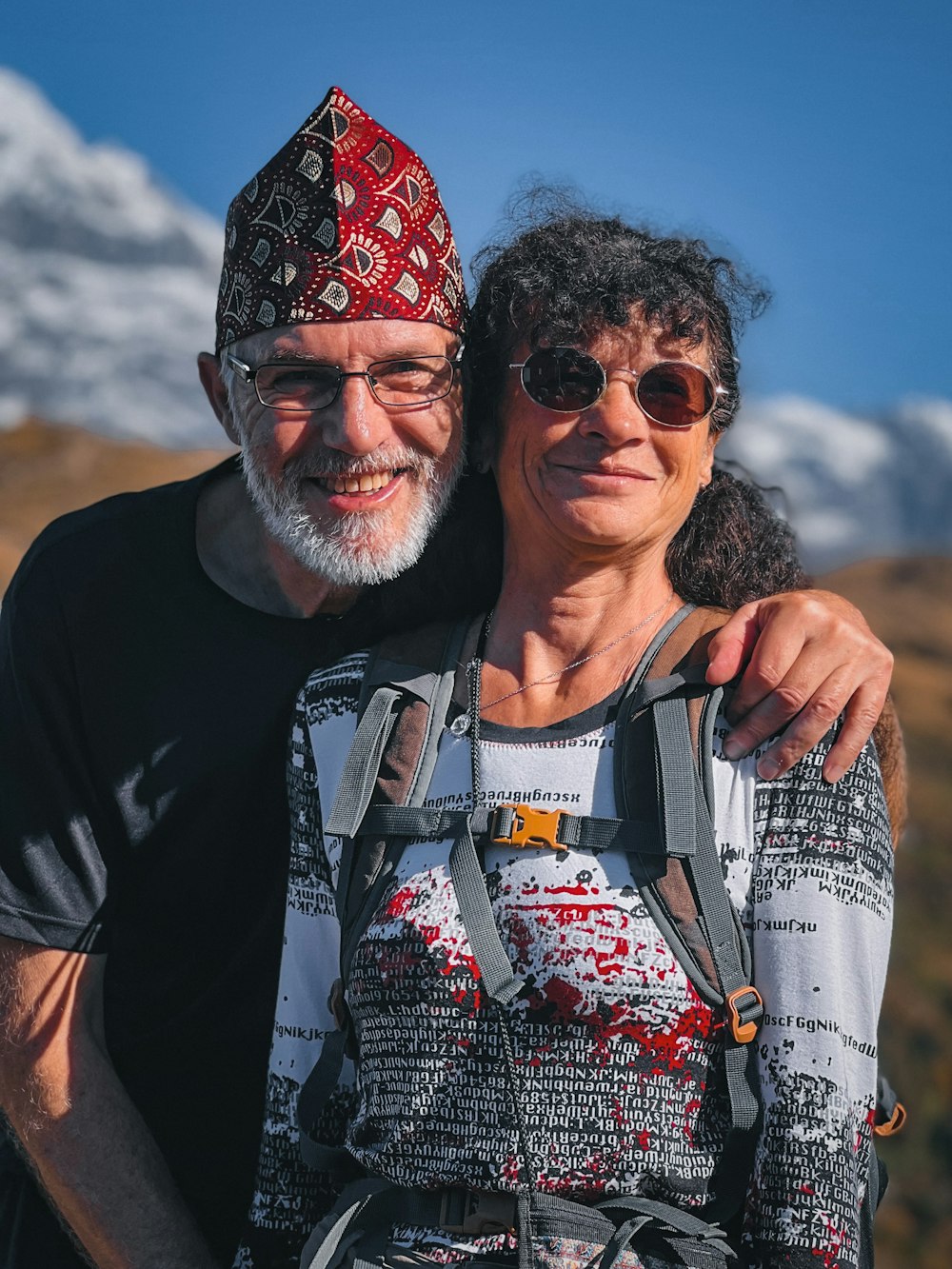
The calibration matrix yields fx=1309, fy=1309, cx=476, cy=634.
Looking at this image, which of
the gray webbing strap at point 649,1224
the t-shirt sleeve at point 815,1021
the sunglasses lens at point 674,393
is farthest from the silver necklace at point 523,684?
the gray webbing strap at point 649,1224

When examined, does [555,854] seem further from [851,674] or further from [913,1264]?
[913,1264]

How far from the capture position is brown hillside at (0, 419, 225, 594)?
37.3 ft

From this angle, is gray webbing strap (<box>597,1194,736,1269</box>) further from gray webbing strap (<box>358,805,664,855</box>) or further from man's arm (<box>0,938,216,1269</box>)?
man's arm (<box>0,938,216,1269</box>)

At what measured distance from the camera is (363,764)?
2.35 meters

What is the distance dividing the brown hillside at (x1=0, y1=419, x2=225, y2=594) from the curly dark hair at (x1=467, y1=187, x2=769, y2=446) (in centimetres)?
854

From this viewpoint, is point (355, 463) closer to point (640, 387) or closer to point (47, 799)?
point (640, 387)

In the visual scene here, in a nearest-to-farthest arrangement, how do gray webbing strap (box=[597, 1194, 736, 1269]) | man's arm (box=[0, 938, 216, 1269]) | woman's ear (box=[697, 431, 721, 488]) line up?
gray webbing strap (box=[597, 1194, 736, 1269]) < woman's ear (box=[697, 431, 721, 488]) < man's arm (box=[0, 938, 216, 1269])

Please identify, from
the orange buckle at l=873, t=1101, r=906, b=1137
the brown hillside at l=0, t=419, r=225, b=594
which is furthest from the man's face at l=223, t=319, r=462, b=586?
the brown hillside at l=0, t=419, r=225, b=594

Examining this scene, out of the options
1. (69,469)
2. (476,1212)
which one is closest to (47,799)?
(476,1212)

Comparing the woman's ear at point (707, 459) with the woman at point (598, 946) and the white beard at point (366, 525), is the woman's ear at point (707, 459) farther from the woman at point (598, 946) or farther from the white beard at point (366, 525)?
the white beard at point (366, 525)

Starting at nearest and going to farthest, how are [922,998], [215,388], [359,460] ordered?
1. [359,460]
2. [215,388]
3. [922,998]

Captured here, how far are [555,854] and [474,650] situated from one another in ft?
1.76

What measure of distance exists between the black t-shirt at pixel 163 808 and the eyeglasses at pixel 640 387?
64 centimetres

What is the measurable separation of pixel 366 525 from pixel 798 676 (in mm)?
1021
